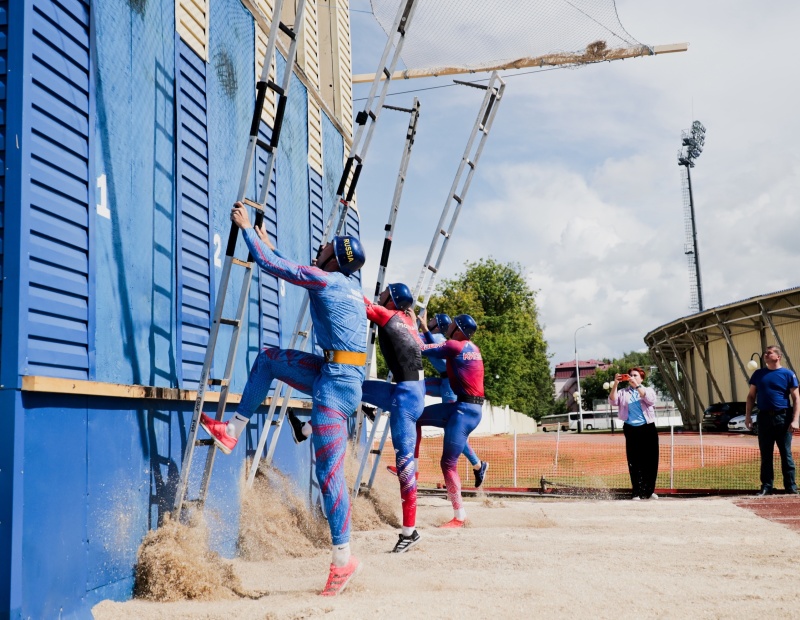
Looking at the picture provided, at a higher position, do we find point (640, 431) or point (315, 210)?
point (315, 210)

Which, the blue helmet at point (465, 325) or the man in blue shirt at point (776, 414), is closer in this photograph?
the blue helmet at point (465, 325)

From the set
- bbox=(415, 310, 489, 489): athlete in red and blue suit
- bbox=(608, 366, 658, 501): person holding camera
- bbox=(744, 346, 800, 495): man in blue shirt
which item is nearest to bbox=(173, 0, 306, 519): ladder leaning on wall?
bbox=(415, 310, 489, 489): athlete in red and blue suit

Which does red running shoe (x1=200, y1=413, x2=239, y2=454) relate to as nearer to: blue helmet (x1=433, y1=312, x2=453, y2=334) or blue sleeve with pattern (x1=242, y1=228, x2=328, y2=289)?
blue sleeve with pattern (x1=242, y1=228, x2=328, y2=289)

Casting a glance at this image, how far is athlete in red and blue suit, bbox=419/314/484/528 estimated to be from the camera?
8898 millimetres

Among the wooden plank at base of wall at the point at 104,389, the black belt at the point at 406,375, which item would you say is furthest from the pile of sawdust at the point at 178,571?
the black belt at the point at 406,375

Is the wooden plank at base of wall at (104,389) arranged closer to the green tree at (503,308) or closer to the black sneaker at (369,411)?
the black sneaker at (369,411)

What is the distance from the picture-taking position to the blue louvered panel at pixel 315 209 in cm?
1039

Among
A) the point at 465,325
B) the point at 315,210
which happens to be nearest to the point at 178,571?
the point at 465,325

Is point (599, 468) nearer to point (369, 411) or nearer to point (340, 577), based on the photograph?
point (369, 411)

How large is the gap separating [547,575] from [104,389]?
3226 millimetres

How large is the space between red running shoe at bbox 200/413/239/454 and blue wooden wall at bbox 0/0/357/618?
367 millimetres

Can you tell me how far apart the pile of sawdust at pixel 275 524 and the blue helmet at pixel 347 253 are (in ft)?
8.67

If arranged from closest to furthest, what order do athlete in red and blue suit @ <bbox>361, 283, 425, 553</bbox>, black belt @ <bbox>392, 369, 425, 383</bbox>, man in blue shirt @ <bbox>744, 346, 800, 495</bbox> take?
athlete in red and blue suit @ <bbox>361, 283, 425, 553</bbox> < black belt @ <bbox>392, 369, 425, 383</bbox> < man in blue shirt @ <bbox>744, 346, 800, 495</bbox>

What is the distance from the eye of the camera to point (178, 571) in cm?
523
